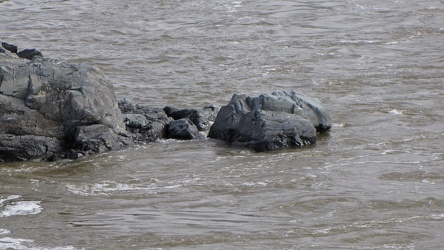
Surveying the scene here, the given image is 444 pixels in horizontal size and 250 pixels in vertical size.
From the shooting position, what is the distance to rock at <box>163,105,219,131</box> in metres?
11.7

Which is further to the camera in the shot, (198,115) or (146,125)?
(198,115)

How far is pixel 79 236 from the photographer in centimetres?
768

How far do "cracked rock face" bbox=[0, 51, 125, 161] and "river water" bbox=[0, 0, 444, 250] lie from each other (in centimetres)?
29

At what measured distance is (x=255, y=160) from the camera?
33.8ft

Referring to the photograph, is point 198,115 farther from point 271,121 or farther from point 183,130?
point 271,121

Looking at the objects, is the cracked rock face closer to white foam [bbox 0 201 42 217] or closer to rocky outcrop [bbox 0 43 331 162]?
rocky outcrop [bbox 0 43 331 162]

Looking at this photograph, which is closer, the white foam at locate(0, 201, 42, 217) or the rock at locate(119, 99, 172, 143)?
the white foam at locate(0, 201, 42, 217)

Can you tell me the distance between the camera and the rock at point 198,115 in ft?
38.5

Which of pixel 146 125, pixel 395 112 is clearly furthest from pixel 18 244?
pixel 395 112

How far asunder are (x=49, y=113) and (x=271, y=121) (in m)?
2.63

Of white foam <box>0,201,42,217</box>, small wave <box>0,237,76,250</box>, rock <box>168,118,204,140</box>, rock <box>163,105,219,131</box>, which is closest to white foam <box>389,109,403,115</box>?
rock <box>163,105,219,131</box>

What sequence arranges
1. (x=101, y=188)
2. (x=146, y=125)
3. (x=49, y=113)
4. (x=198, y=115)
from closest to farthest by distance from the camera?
(x=101, y=188) → (x=49, y=113) → (x=146, y=125) → (x=198, y=115)

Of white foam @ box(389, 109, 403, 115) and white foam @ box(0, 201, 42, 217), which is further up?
white foam @ box(0, 201, 42, 217)

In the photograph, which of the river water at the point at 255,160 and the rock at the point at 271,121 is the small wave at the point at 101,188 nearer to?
the river water at the point at 255,160
